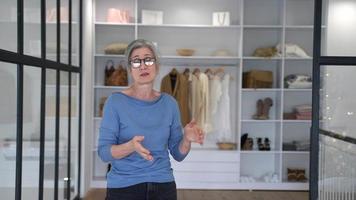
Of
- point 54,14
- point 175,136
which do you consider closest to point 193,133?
point 175,136

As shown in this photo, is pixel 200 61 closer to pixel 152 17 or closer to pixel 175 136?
pixel 152 17

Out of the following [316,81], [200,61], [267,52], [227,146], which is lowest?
[227,146]

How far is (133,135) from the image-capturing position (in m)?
1.46

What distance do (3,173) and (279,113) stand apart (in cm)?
378

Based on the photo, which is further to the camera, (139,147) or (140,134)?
(140,134)

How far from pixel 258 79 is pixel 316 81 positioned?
262 cm

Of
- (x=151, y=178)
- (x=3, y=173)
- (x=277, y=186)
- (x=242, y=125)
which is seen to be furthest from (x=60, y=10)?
(x=277, y=186)

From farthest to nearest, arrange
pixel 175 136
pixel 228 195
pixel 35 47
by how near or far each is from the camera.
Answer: pixel 228 195 → pixel 35 47 → pixel 175 136

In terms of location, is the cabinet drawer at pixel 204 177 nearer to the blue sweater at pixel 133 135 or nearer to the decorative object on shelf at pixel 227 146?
the decorative object on shelf at pixel 227 146

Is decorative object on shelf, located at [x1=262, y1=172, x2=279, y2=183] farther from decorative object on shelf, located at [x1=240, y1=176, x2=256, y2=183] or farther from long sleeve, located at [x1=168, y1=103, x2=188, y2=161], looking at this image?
long sleeve, located at [x1=168, y1=103, x2=188, y2=161]

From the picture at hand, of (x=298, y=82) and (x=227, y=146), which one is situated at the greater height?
(x=298, y=82)

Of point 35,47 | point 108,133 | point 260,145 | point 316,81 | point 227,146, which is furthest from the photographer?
point 260,145

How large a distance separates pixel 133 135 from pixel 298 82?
13.5ft

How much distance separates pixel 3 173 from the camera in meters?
2.23
